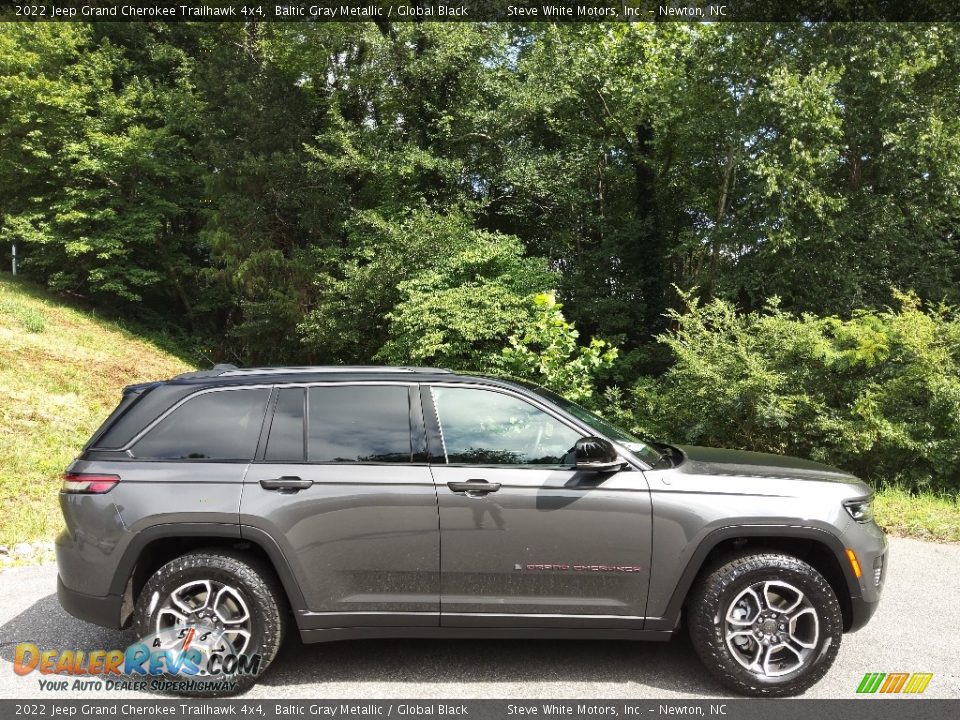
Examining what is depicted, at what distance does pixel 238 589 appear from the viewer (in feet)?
12.5

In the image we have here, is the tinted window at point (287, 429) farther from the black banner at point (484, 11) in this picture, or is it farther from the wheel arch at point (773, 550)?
the black banner at point (484, 11)

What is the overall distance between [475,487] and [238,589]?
1.40 meters

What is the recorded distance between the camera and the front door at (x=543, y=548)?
3766 mm

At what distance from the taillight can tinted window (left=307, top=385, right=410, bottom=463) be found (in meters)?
1.09

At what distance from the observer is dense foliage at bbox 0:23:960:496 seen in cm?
1109

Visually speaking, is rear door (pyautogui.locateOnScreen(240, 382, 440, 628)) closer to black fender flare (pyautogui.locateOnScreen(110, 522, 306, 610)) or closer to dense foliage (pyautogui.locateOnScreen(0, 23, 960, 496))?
black fender flare (pyautogui.locateOnScreen(110, 522, 306, 610))

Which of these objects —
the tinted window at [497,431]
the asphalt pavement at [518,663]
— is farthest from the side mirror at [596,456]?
the asphalt pavement at [518,663]

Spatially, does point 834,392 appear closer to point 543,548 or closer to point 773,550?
point 773,550

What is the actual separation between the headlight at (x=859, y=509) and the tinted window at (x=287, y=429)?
120 inches

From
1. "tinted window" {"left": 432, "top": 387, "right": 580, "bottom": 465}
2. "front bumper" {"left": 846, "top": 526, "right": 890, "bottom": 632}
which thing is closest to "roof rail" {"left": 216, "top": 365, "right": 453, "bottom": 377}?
"tinted window" {"left": 432, "top": 387, "right": 580, "bottom": 465}

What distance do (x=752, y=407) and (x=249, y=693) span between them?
8.93 meters

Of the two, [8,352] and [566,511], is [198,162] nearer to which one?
[8,352]
